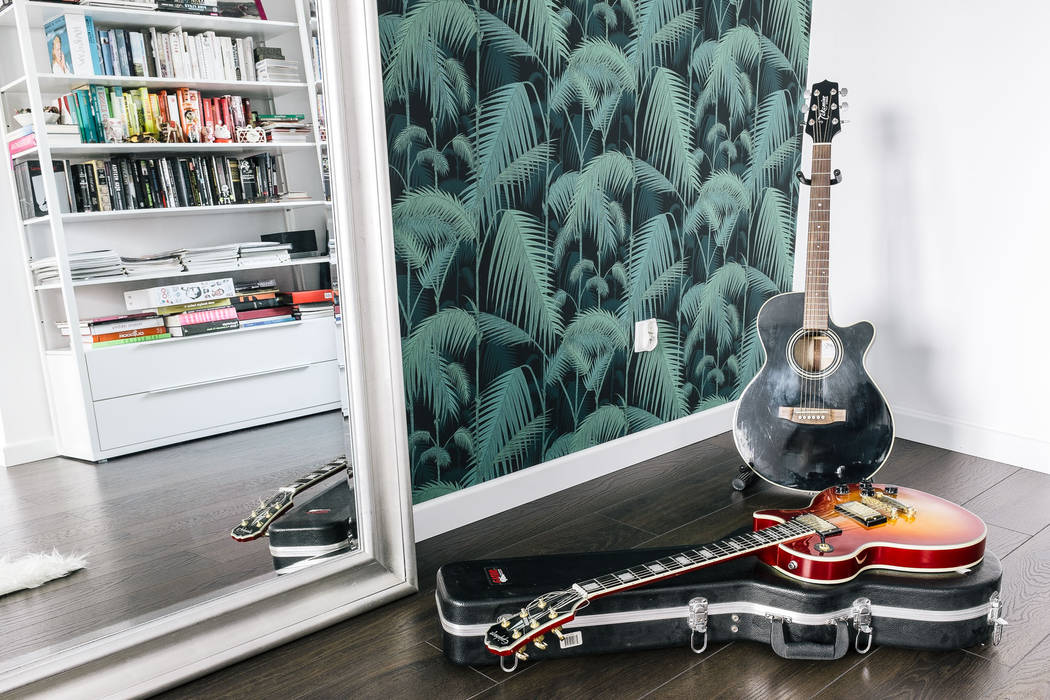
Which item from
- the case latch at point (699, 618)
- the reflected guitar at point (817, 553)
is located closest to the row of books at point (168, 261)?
the reflected guitar at point (817, 553)

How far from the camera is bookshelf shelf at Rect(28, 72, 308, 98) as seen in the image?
1.34 metres

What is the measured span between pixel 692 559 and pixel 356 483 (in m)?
0.77

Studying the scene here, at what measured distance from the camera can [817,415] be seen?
2.18 m

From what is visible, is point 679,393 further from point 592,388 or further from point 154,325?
point 154,325

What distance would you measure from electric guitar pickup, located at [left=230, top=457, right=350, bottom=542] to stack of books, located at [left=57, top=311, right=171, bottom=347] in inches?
15.9

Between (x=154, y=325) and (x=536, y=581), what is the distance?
908 mm

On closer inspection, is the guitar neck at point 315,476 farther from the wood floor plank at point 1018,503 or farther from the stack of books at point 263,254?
the wood floor plank at point 1018,503

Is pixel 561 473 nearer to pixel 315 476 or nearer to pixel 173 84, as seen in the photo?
pixel 315 476

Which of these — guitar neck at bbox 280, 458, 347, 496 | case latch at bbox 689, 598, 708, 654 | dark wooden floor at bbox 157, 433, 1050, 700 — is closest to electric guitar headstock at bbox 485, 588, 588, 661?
dark wooden floor at bbox 157, 433, 1050, 700

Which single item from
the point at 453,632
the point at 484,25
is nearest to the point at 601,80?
the point at 484,25

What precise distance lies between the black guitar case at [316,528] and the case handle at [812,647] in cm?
95

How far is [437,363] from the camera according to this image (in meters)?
2.10

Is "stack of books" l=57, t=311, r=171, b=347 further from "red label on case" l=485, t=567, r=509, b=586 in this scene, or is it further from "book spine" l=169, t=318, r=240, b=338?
"red label on case" l=485, t=567, r=509, b=586

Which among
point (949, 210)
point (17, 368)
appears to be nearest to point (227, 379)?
point (17, 368)
